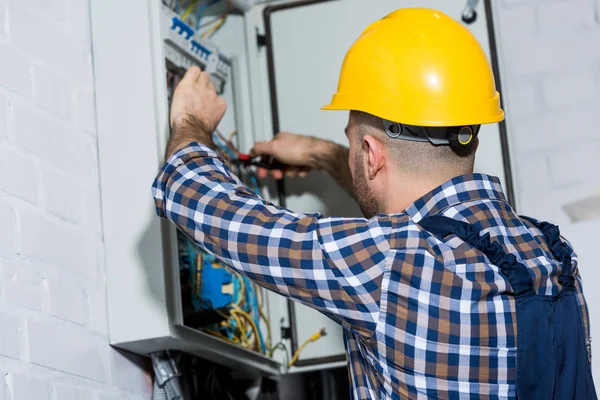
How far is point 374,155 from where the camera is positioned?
65.7 inches

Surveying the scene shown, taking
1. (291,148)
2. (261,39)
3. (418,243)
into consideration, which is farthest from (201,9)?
(418,243)

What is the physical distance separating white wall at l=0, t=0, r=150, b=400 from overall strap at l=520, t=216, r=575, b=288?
2.73 feet

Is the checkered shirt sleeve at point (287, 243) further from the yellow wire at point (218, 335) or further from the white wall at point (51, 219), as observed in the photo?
the yellow wire at point (218, 335)

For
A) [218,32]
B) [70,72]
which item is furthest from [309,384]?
[70,72]

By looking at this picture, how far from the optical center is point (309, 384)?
265cm

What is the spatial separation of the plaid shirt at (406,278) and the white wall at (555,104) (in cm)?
105

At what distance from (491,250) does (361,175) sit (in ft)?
1.10

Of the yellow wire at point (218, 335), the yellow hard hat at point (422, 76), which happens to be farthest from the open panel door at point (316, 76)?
the yellow hard hat at point (422, 76)

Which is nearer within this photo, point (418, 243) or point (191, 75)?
point (418, 243)

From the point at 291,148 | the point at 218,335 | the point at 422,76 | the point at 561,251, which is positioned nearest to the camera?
the point at 561,251

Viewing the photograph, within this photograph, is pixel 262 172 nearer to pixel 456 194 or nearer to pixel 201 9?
pixel 201 9

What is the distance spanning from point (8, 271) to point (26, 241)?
0.25 feet

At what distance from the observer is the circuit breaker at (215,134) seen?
1.87m

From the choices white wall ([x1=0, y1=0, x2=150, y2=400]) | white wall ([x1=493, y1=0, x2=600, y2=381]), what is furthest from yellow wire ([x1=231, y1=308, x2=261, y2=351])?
white wall ([x1=493, y1=0, x2=600, y2=381])
